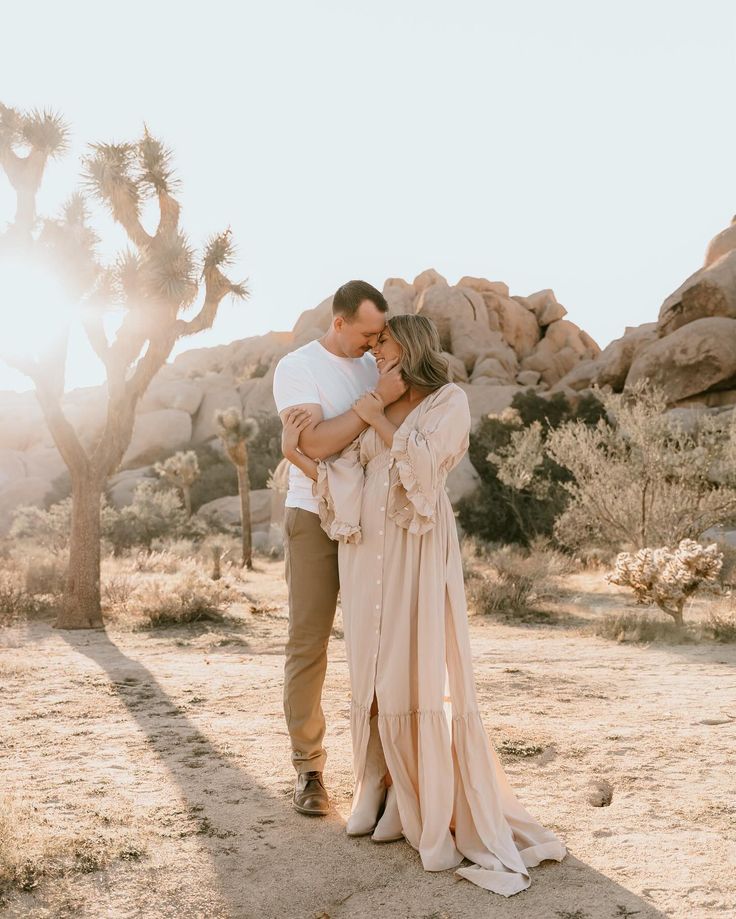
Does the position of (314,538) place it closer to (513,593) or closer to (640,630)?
A: (640,630)

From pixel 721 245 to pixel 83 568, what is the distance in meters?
25.8

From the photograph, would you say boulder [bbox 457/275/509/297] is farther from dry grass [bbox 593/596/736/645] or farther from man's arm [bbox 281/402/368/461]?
man's arm [bbox 281/402/368/461]

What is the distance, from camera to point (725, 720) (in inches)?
190

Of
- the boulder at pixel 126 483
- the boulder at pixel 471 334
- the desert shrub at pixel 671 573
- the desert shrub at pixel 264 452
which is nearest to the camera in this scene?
the desert shrub at pixel 671 573

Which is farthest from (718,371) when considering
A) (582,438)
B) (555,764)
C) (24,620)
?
(555,764)

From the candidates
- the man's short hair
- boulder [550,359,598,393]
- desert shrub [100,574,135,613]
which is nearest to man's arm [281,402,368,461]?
the man's short hair

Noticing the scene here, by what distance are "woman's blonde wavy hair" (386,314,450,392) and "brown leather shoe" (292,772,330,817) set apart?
5.44 ft

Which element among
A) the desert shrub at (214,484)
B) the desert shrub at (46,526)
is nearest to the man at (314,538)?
the desert shrub at (46,526)

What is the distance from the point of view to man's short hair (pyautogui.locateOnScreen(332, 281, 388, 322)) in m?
3.39

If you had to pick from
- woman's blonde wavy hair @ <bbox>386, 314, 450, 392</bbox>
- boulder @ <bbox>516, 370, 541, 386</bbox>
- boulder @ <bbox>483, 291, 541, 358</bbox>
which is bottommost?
woman's blonde wavy hair @ <bbox>386, 314, 450, 392</bbox>

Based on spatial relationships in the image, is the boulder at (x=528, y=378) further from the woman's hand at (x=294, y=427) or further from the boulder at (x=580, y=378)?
the woman's hand at (x=294, y=427)

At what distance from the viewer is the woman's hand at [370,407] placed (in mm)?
3168

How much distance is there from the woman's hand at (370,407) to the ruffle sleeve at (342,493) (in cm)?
16

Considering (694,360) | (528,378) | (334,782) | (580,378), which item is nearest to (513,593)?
(334,782)
